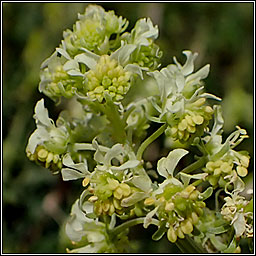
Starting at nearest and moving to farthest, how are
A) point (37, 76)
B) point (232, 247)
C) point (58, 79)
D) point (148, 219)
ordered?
point (148, 219) → point (232, 247) → point (58, 79) → point (37, 76)

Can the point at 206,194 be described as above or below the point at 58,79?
below

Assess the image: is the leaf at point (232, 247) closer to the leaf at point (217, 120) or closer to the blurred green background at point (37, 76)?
the leaf at point (217, 120)

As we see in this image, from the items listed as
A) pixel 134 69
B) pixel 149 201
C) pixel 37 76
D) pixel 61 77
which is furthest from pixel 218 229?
pixel 37 76

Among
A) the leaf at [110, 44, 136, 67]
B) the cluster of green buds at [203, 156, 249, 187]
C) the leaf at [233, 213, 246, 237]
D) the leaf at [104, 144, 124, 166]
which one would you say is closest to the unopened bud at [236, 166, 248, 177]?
the cluster of green buds at [203, 156, 249, 187]

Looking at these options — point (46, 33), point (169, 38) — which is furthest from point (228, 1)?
point (46, 33)

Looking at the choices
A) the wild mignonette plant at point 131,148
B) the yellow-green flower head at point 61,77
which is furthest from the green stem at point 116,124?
the yellow-green flower head at point 61,77

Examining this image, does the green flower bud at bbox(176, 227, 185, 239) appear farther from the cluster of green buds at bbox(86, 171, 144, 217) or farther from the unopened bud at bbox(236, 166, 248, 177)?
the unopened bud at bbox(236, 166, 248, 177)

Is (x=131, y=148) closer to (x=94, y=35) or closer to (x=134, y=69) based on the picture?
(x=134, y=69)

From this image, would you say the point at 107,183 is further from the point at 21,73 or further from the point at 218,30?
the point at 218,30
